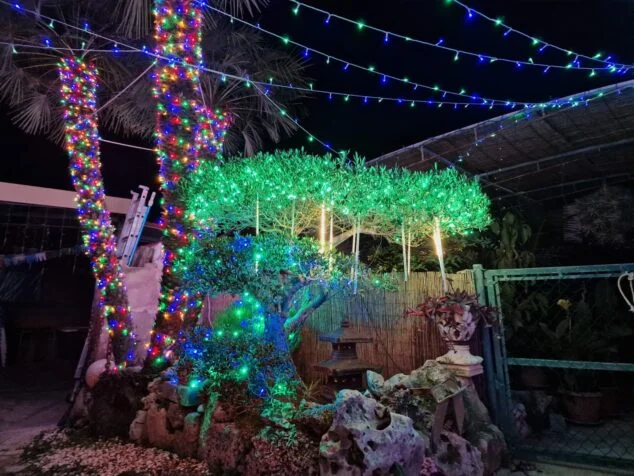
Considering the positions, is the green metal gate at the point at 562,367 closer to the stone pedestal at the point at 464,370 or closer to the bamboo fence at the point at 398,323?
the stone pedestal at the point at 464,370

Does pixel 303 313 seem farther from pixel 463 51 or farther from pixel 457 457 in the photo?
pixel 463 51

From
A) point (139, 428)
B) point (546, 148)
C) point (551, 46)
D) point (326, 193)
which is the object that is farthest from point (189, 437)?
point (546, 148)

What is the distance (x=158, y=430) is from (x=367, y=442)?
298 cm

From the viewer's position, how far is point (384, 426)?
3.02 metres

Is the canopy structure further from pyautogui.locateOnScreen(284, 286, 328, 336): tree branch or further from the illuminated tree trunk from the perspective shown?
the illuminated tree trunk

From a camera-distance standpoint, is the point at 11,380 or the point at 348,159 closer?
the point at 348,159

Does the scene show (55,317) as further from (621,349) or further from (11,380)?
(621,349)

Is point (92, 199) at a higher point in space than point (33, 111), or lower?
lower

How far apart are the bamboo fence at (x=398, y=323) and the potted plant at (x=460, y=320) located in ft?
1.29

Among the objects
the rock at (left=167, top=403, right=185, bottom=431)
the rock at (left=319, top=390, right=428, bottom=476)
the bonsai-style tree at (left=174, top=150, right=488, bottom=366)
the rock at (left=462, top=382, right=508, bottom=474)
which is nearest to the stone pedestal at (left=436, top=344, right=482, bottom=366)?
the rock at (left=462, top=382, right=508, bottom=474)

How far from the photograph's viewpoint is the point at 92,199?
605 centimetres

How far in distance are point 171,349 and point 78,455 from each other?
1.49 meters

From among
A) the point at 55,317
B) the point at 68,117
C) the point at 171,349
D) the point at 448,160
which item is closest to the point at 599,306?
the point at 448,160

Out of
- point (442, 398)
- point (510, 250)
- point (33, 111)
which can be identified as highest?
point (33, 111)
